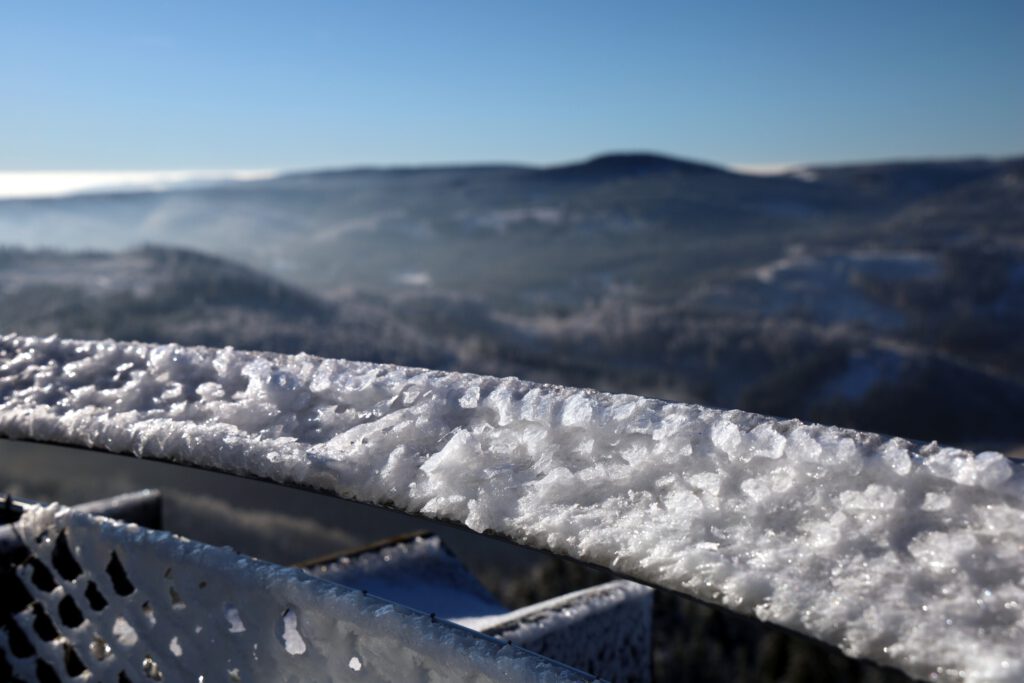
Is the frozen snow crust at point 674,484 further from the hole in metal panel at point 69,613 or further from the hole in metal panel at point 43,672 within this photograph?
the hole in metal panel at point 43,672

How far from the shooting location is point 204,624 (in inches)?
59.6

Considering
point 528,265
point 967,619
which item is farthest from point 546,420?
point 528,265

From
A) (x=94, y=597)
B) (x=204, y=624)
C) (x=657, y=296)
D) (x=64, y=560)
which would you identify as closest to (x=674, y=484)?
(x=204, y=624)

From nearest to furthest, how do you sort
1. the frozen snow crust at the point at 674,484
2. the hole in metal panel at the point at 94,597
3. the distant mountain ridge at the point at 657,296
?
1. the frozen snow crust at the point at 674,484
2. the hole in metal panel at the point at 94,597
3. the distant mountain ridge at the point at 657,296

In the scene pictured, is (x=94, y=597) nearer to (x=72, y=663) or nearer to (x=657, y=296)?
(x=72, y=663)

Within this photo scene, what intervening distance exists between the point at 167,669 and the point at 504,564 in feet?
117

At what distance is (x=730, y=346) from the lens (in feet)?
249

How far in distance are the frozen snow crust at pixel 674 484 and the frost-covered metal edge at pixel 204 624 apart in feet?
0.55

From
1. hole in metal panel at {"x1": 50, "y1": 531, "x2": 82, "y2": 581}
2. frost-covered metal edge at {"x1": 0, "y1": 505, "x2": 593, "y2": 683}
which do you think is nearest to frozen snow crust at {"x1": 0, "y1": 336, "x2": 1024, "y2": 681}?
frost-covered metal edge at {"x1": 0, "y1": 505, "x2": 593, "y2": 683}

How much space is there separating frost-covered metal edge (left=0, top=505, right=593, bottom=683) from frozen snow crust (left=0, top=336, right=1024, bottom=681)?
0.17 m

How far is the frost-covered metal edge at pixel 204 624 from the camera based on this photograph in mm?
1217

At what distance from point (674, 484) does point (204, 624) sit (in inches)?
36.0

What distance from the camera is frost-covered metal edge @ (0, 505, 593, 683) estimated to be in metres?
1.22

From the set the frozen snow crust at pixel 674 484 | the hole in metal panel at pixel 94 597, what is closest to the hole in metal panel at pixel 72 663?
the hole in metal panel at pixel 94 597
